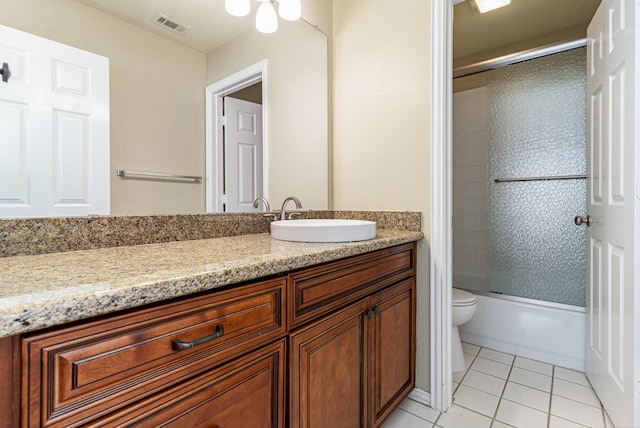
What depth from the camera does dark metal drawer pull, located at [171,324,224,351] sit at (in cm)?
61

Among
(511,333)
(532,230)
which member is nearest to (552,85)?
(532,230)

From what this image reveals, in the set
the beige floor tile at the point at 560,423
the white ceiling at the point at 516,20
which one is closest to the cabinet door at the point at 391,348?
the beige floor tile at the point at 560,423

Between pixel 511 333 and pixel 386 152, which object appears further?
pixel 511 333

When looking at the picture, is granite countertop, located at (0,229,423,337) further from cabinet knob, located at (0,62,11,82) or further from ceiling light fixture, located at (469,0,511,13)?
ceiling light fixture, located at (469,0,511,13)

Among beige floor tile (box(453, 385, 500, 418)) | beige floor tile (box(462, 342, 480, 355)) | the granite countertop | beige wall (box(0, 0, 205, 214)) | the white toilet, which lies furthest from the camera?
beige floor tile (box(462, 342, 480, 355))

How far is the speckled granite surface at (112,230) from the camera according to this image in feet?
2.86

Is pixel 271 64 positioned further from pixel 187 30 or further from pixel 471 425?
pixel 471 425

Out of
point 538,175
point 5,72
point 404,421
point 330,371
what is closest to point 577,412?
point 404,421

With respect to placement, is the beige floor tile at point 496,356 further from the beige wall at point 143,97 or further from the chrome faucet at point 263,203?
the beige wall at point 143,97

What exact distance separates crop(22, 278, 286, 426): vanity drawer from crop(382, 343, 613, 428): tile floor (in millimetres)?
1075

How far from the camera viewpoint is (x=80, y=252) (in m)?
0.94

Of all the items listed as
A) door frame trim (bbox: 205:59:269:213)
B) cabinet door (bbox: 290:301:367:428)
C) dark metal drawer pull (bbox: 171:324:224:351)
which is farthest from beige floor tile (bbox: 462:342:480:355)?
dark metal drawer pull (bbox: 171:324:224:351)

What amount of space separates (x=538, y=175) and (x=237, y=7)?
234 cm

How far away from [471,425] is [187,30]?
2.00 m
